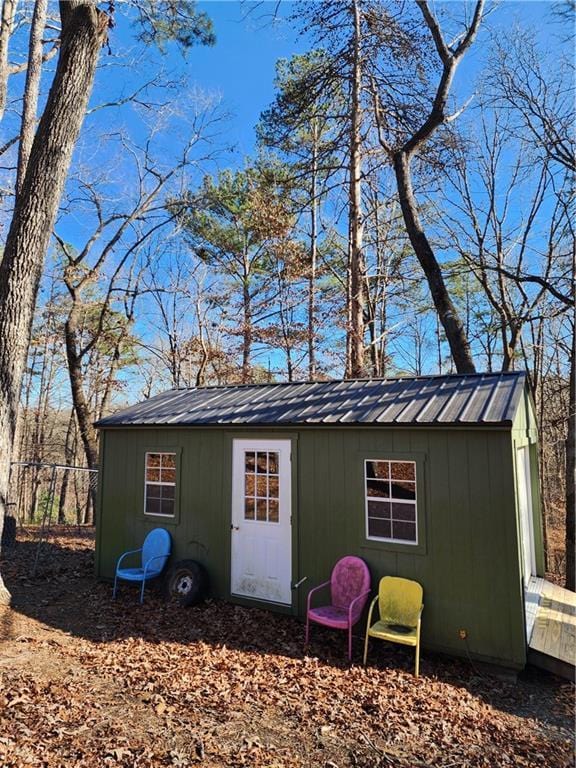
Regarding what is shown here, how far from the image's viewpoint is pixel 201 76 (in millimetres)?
10609

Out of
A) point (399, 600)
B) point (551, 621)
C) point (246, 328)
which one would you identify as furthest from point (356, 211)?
point (551, 621)

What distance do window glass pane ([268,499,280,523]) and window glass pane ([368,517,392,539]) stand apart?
3.78 feet

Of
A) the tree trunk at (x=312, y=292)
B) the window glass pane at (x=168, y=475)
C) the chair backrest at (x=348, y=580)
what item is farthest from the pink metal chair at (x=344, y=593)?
the tree trunk at (x=312, y=292)

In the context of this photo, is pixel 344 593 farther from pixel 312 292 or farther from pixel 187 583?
pixel 312 292

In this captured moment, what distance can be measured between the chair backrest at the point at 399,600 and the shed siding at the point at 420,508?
112 mm

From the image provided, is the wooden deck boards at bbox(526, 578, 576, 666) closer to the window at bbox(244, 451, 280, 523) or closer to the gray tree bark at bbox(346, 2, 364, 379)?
the window at bbox(244, 451, 280, 523)

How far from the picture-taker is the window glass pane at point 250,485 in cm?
553

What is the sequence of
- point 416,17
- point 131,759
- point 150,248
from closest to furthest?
1. point 131,759
2. point 416,17
3. point 150,248

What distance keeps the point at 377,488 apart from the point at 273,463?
1.30m

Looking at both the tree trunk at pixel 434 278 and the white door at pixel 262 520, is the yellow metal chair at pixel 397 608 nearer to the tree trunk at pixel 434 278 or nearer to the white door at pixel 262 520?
the white door at pixel 262 520

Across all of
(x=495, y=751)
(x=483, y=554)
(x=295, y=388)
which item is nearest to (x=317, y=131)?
(x=295, y=388)

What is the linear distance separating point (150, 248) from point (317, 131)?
20.5ft

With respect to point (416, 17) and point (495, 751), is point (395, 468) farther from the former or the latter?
point (416, 17)

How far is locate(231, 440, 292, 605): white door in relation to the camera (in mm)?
5273
